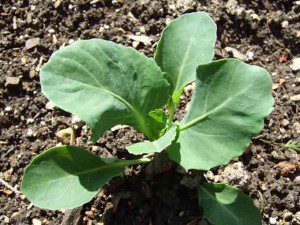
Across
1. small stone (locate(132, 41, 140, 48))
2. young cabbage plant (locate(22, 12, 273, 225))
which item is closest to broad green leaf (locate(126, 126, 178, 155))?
young cabbage plant (locate(22, 12, 273, 225))

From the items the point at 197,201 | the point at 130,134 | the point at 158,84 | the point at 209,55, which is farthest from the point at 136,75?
the point at 197,201

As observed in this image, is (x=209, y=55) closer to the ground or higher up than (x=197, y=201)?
higher up

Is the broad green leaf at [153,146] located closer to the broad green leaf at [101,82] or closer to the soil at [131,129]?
the broad green leaf at [101,82]

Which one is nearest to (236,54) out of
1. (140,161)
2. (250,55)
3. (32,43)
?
(250,55)

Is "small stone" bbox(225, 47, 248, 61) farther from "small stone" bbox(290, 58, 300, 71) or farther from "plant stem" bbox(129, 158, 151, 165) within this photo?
"plant stem" bbox(129, 158, 151, 165)

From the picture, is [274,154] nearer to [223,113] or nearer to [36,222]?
[223,113]

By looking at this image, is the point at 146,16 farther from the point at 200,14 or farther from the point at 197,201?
the point at 197,201
